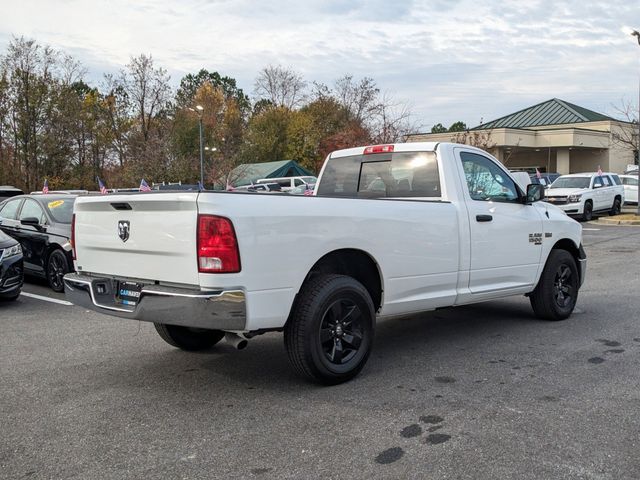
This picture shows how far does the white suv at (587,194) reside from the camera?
22953mm

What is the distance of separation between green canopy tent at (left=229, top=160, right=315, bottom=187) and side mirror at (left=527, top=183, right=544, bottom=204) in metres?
38.1

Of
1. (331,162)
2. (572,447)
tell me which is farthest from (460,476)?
(331,162)

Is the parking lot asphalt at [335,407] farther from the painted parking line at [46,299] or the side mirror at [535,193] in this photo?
the painted parking line at [46,299]

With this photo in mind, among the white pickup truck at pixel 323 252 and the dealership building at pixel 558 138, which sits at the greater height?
the dealership building at pixel 558 138

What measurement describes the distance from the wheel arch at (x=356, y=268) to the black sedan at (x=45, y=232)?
5502mm

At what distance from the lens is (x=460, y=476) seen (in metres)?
3.24

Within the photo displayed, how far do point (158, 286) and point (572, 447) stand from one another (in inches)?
111

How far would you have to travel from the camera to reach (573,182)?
2423cm

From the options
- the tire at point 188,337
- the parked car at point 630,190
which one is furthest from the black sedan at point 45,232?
the parked car at point 630,190

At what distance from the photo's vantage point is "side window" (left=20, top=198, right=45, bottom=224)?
400 inches

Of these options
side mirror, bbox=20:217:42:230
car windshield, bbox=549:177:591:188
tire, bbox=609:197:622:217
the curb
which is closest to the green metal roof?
tire, bbox=609:197:622:217

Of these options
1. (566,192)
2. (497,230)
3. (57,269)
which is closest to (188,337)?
(497,230)

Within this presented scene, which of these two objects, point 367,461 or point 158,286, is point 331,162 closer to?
point 158,286

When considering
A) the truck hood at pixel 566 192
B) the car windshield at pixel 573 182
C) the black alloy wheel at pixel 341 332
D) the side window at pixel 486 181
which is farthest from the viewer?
the car windshield at pixel 573 182
